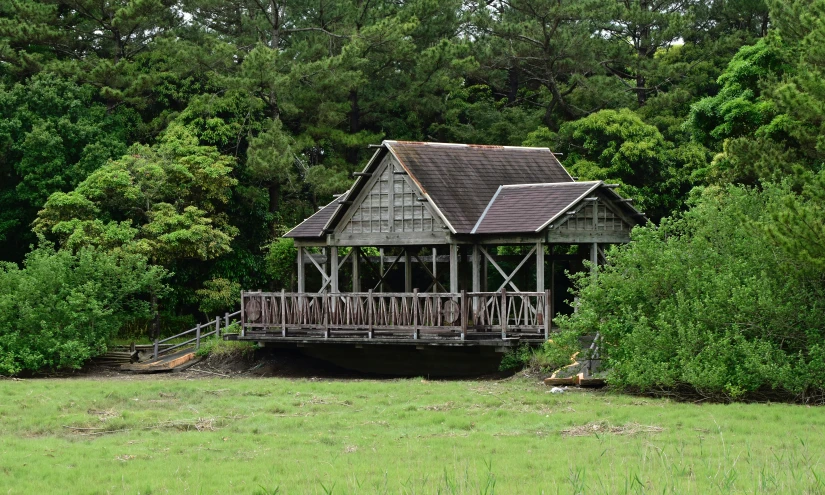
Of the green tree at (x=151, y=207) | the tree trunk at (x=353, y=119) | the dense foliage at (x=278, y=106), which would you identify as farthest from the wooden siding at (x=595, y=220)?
the tree trunk at (x=353, y=119)

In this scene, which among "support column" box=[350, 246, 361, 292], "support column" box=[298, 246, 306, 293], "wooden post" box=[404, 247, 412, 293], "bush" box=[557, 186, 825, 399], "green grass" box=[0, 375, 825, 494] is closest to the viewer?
"green grass" box=[0, 375, 825, 494]

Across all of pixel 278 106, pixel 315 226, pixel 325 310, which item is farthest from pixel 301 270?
pixel 278 106

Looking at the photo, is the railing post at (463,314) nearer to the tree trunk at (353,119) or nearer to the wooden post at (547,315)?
the wooden post at (547,315)

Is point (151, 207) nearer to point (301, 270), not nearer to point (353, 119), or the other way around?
point (301, 270)

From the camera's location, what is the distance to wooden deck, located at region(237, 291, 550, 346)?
88.9 feet

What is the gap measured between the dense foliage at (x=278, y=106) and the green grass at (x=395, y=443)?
10831mm

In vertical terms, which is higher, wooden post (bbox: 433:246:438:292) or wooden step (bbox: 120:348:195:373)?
wooden post (bbox: 433:246:438:292)

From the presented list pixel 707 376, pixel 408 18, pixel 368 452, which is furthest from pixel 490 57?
pixel 368 452

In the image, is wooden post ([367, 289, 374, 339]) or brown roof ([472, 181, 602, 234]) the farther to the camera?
wooden post ([367, 289, 374, 339])

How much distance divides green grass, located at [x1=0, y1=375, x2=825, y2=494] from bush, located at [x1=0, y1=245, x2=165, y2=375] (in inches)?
219

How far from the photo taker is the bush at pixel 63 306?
3006 centimetres

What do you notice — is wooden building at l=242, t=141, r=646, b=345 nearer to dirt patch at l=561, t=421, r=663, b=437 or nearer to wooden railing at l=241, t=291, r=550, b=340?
wooden railing at l=241, t=291, r=550, b=340

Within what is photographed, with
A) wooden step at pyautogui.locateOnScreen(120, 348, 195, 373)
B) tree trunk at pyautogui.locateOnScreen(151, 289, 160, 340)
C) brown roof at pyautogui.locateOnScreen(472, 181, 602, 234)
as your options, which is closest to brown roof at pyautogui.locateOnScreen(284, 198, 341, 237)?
brown roof at pyautogui.locateOnScreen(472, 181, 602, 234)

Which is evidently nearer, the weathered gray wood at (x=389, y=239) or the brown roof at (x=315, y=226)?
the weathered gray wood at (x=389, y=239)
